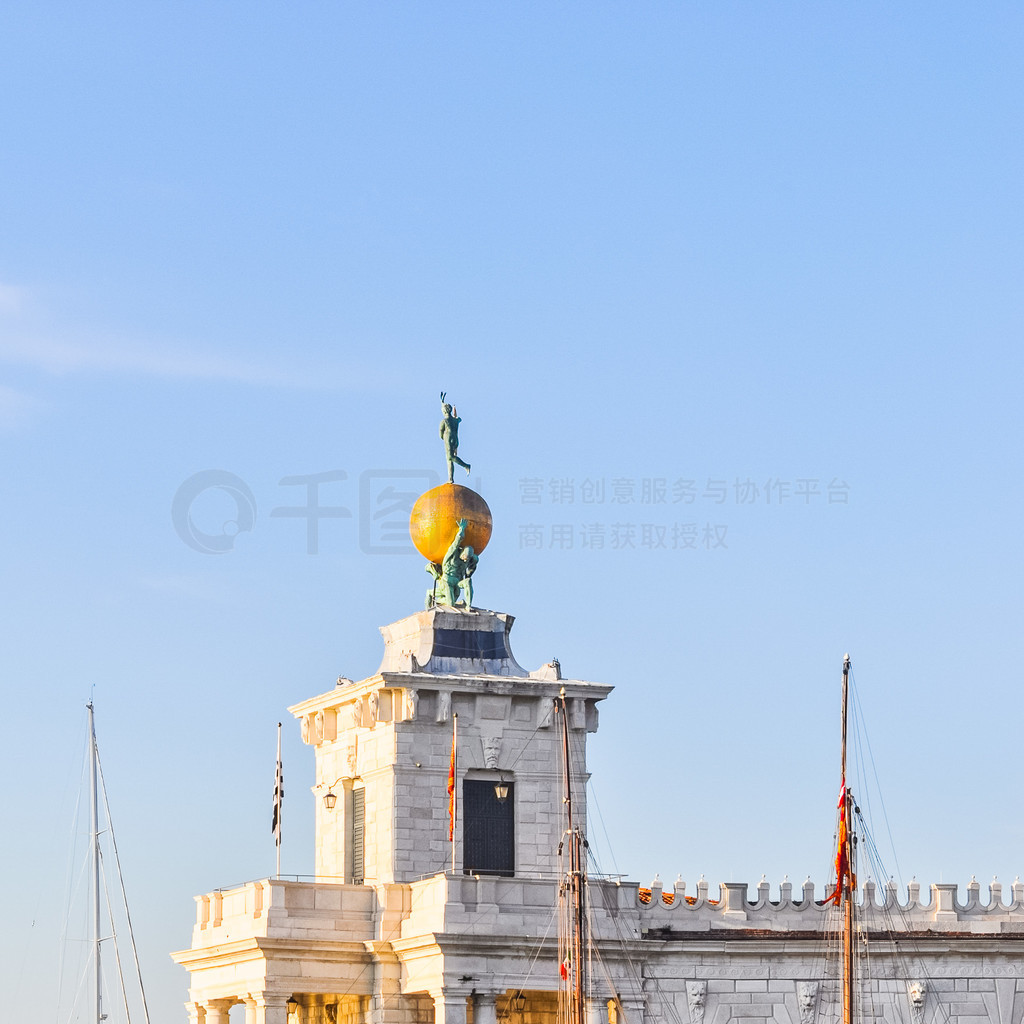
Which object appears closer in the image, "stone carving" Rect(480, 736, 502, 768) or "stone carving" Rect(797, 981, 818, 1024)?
"stone carving" Rect(797, 981, 818, 1024)

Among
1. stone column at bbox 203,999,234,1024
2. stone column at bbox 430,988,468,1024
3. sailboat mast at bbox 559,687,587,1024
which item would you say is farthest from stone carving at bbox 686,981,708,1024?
stone column at bbox 203,999,234,1024

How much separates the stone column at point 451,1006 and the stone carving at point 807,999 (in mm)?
9950

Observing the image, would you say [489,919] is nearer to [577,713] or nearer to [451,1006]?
[451,1006]

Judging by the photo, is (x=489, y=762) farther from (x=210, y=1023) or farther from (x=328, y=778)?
(x=210, y=1023)

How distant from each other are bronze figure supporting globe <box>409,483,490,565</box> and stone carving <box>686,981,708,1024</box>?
15272mm

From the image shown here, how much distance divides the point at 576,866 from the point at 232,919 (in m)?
10.1

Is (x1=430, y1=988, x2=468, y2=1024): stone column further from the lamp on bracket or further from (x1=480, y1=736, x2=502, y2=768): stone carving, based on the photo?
the lamp on bracket

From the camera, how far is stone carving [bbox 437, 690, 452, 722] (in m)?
77.4

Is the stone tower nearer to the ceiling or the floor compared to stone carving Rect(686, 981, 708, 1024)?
nearer to the ceiling

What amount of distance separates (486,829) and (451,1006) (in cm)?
701

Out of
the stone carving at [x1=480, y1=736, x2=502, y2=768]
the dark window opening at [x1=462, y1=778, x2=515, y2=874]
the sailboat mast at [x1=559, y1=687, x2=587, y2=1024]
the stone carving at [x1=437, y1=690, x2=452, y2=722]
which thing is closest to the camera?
the sailboat mast at [x1=559, y1=687, x2=587, y2=1024]

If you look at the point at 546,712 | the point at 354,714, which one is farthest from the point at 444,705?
the point at 354,714

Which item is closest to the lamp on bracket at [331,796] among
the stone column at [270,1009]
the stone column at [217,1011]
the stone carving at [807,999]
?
the stone column at [217,1011]

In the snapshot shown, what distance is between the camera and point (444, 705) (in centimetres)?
7738
